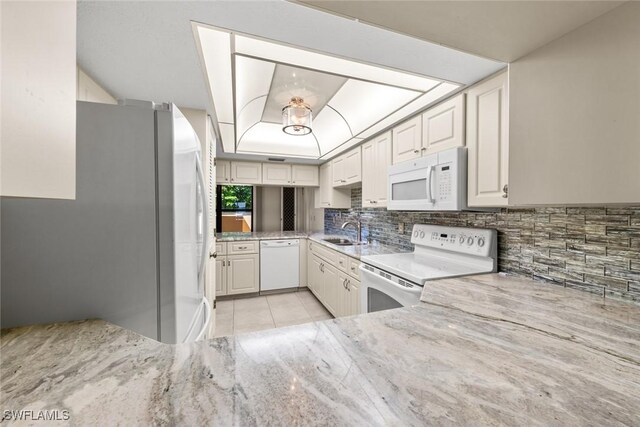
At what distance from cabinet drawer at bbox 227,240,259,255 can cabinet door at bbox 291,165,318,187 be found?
4.10 ft

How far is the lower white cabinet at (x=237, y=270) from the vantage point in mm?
3475

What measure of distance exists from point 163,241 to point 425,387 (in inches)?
35.0

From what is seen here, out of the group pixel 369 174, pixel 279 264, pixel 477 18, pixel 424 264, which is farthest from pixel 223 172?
pixel 477 18

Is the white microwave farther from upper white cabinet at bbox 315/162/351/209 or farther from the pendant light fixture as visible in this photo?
upper white cabinet at bbox 315/162/351/209

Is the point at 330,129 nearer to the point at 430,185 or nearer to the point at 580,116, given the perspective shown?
the point at 430,185

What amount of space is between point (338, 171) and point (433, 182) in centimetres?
188

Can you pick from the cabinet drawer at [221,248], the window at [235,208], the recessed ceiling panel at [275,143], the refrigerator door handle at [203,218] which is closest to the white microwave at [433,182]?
the refrigerator door handle at [203,218]

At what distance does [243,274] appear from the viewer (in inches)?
141

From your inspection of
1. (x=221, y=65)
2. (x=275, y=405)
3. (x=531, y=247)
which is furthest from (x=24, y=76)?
(x=531, y=247)

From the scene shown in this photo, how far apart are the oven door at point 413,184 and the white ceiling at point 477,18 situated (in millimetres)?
1004

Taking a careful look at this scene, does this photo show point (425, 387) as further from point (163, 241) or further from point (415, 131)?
point (415, 131)

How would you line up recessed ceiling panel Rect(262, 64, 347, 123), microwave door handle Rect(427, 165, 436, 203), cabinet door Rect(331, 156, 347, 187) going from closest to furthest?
microwave door handle Rect(427, 165, 436, 203)
recessed ceiling panel Rect(262, 64, 347, 123)
cabinet door Rect(331, 156, 347, 187)

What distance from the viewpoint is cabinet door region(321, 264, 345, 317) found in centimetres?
273

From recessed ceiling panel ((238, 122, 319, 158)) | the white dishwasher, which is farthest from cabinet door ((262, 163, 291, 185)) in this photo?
the white dishwasher
